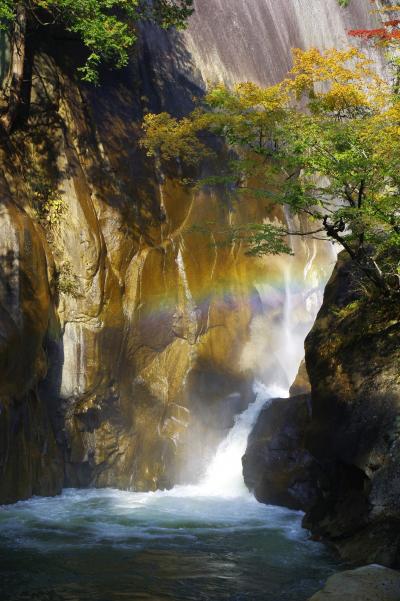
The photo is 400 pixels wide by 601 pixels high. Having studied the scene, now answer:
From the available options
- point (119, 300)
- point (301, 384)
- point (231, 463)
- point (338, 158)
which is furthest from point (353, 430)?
point (301, 384)

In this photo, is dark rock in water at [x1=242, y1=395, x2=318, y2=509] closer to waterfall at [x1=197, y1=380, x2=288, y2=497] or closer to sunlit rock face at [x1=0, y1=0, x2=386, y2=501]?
waterfall at [x1=197, y1=380, x2=288, y2=497]

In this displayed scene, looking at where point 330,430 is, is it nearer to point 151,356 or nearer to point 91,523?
point 91,523

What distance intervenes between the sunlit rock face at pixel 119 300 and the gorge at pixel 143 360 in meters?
0.05

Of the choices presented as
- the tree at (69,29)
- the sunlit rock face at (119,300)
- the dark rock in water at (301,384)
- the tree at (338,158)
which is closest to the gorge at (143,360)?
the sunlit rock face at (119,300)

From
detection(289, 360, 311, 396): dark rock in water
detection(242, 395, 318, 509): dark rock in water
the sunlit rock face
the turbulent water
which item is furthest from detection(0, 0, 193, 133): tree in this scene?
detection(289, 360, 311, 396): dark rock in water

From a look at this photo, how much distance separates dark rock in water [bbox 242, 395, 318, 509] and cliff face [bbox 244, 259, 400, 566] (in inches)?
1.4

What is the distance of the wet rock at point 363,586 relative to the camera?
22.1ft

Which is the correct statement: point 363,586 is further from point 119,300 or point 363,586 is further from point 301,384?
point 301,384

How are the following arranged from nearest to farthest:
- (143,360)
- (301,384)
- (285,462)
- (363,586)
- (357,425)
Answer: (363,586), (357,425), (285,462), (143,360), (301,384)

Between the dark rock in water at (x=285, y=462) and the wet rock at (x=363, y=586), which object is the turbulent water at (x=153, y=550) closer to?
the dark rock in water at (x=285, y=462)

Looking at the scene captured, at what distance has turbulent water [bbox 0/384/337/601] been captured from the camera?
8336 millimetres

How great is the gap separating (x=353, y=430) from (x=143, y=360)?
27.5 feet

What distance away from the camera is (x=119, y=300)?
16891 millimetres

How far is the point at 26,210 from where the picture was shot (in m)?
15.4
